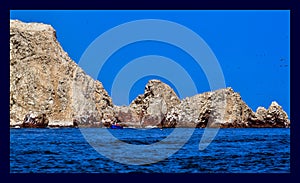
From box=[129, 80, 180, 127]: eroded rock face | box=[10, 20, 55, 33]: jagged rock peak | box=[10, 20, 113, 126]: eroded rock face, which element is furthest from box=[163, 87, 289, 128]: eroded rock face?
box=[10, 20, 55, 33]: jagged rock peak

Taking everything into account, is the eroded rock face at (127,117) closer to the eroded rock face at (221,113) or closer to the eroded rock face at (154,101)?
the eroded rock face at (154,101)

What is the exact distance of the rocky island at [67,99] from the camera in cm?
13400

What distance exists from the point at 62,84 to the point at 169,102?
43502 mm

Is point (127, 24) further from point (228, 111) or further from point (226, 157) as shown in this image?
point (228, 111)

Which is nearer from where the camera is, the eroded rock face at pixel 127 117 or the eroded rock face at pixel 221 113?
the eroded rock face at pixel 221 113

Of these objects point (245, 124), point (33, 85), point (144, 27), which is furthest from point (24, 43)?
point (144, 27)

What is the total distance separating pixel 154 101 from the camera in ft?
563

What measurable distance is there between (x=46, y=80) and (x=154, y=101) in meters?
41.0

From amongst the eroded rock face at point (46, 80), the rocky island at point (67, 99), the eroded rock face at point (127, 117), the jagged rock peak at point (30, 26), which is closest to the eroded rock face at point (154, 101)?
the eroded rock face at point (127, 117)

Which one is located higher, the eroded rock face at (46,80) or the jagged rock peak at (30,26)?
the jagged rock peak at (30,26)

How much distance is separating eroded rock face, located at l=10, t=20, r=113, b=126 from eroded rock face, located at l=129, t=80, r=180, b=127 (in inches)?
912

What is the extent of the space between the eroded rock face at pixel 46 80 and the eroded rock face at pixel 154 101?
2317 centimetres

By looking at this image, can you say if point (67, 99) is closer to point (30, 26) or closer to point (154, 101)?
point (30, 26)

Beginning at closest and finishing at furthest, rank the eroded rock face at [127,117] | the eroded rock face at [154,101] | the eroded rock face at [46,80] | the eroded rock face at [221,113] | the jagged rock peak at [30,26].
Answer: the eroded rock face at [46,80], the eroded rock face at [221,113], the jagged rock peak at [30,26], the eroded rock face at [127,117], the eroded rock face at [154,101]
